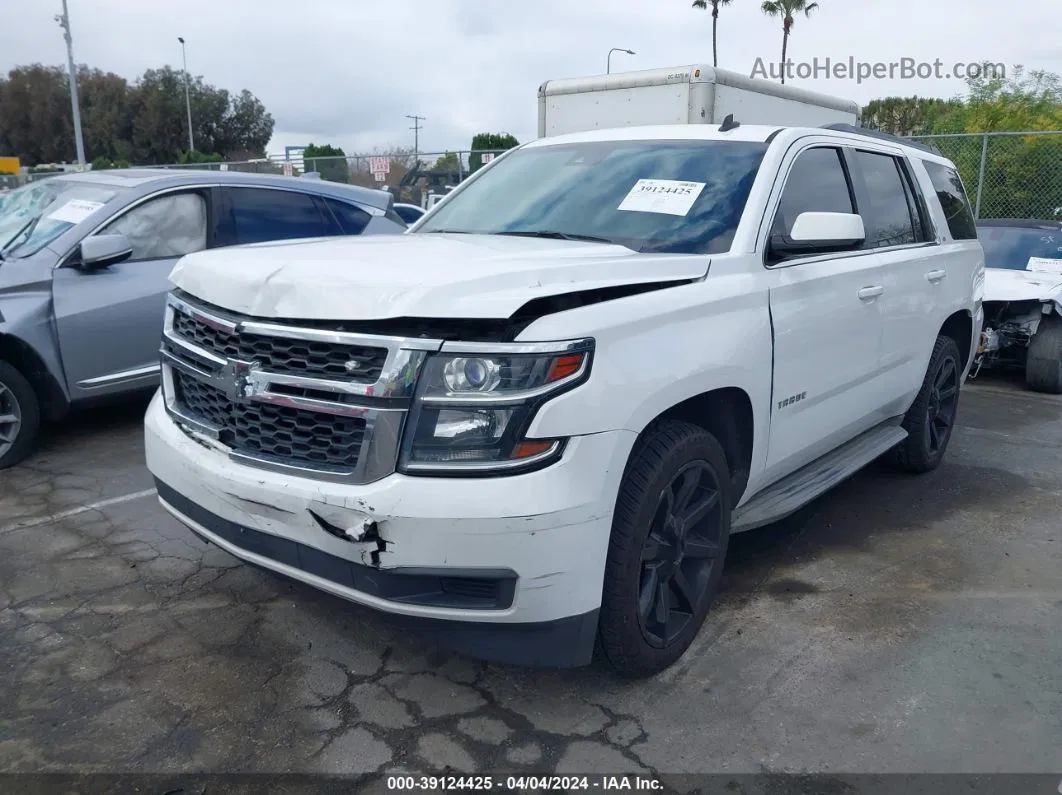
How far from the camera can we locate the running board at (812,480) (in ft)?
11.8

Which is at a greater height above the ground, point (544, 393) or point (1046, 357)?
point (544, 393)

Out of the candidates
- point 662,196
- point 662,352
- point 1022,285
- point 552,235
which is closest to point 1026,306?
point 1022,285

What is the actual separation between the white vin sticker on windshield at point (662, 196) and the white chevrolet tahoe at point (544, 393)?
0.5 inches

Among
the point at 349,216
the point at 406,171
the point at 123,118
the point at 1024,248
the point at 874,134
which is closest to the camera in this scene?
the point at 874,134

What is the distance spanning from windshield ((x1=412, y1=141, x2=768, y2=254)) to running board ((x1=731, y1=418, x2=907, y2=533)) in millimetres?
1072

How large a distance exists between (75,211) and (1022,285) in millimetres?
7552

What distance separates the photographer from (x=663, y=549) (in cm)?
298

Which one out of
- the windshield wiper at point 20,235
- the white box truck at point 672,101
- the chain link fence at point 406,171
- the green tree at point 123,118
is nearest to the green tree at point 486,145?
the chain link fence at point 406,171

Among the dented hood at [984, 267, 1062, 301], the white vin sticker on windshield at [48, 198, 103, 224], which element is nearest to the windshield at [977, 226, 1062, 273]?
the dented hood at [984, 267, 1062, 301]

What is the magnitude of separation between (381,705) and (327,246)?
160 cm

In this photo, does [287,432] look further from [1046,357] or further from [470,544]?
[1046,357]

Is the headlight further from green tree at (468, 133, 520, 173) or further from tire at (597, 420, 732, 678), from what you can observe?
green tree at (468, 133, 520, 173)

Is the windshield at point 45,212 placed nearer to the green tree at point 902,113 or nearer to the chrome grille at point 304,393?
the chrome grille at point 304,393

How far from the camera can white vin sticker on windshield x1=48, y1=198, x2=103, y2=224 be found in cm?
554
